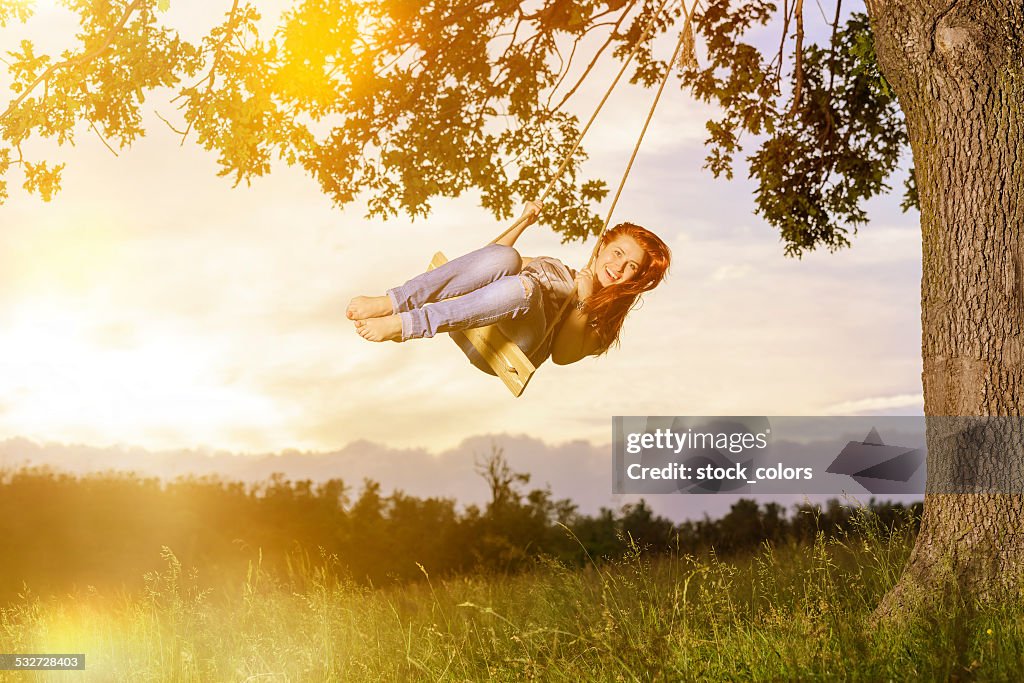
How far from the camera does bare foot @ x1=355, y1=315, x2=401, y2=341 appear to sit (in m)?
4.55

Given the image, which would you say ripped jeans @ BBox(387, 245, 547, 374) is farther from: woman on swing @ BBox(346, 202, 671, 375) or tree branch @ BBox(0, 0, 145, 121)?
tree branch @ BBox(0, 0, 145, 121)

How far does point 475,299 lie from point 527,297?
10.6 inches

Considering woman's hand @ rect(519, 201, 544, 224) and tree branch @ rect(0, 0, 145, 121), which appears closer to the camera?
woman's hand @ rect(519, 201, 544, 224)

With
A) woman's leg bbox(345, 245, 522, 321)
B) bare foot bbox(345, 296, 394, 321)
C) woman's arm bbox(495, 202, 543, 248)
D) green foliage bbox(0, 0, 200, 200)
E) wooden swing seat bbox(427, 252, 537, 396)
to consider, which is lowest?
wooden swing seat bbox(427, 252, 537, 396)

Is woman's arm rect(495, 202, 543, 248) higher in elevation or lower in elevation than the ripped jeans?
higher

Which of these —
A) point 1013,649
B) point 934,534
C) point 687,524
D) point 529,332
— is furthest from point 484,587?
point 687,524

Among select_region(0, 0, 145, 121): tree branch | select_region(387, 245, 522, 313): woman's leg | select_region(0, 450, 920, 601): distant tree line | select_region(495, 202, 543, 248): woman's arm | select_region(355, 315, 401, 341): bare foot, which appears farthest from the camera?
select_region(0, 450, 920, 601): distant tree line

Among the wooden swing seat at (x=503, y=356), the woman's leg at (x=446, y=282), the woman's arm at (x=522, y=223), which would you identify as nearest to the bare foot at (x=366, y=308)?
the woman's leg at (x=446, y=282)

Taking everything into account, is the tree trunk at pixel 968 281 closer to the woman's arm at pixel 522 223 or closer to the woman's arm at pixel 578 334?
the woman's arm at pixel 578 334

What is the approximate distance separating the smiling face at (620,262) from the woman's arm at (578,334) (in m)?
0.07

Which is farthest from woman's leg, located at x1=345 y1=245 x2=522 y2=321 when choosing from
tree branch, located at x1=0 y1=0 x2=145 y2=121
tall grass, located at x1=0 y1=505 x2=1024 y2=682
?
tree branch, located at x1=0 y1=0 x2=145 y2=121

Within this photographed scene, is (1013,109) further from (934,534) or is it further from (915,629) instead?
(915,629)

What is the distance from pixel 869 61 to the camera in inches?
295

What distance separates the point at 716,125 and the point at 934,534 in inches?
194
